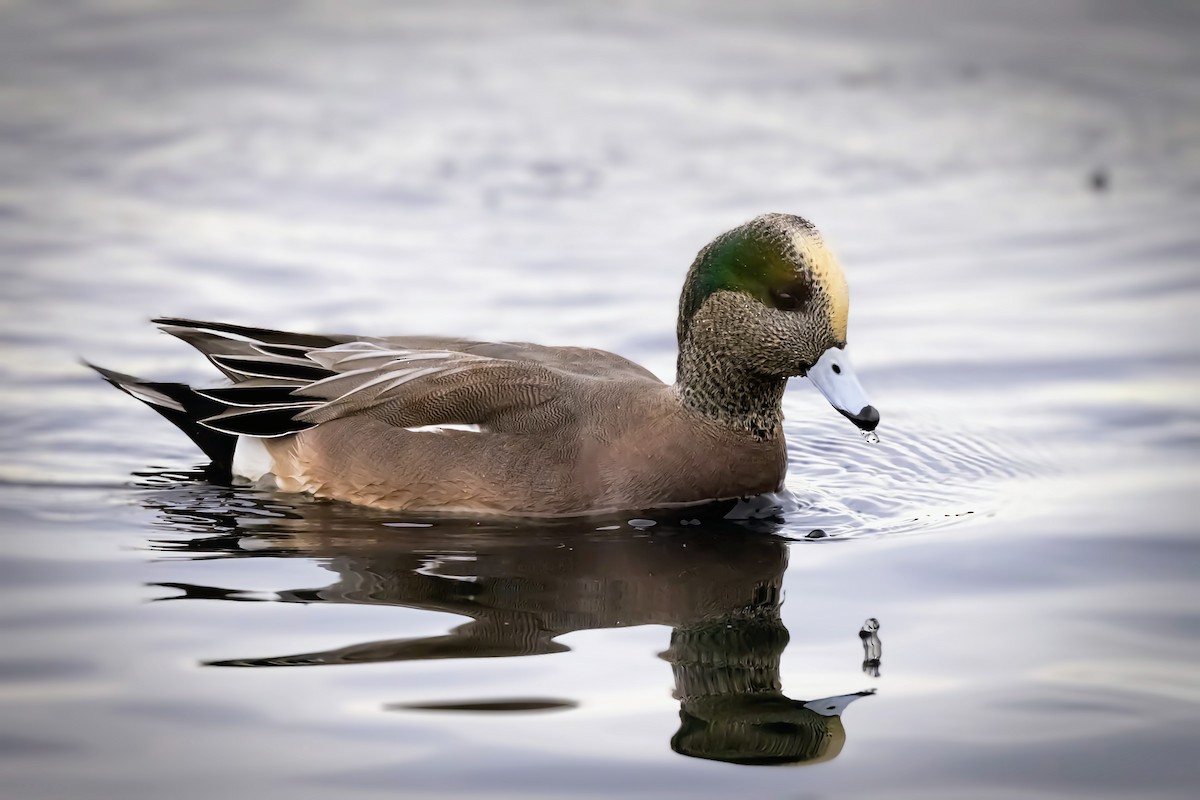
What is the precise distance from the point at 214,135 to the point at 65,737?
776 cm

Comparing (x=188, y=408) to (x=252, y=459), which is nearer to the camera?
(x=252, y=459)

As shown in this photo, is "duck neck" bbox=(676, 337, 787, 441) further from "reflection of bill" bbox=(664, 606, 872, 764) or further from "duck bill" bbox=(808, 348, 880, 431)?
"reflection of bill" bbox=(664, 606, 872, 764)

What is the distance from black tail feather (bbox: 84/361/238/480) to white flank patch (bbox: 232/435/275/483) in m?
0.04

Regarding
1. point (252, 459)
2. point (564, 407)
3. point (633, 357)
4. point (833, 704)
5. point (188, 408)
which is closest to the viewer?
point (833, 704)

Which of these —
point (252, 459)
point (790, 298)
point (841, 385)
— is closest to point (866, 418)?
point (841, 385)

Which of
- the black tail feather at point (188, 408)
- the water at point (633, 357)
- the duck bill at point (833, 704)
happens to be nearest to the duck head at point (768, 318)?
the water at point (633, 357)

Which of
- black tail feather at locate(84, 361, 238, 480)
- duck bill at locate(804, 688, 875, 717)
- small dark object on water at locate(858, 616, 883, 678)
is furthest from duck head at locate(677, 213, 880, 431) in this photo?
black tail feather at locate(84, 361, 238, 480)

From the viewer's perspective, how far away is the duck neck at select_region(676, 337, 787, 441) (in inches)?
240

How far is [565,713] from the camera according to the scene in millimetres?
4145

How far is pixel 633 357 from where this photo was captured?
7.94 metres

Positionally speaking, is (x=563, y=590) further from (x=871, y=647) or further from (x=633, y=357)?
(x=633, y=357)

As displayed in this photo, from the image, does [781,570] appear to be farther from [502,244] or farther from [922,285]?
[502,244]

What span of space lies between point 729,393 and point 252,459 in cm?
196

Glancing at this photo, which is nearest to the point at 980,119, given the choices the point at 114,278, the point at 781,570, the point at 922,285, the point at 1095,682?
the point at 922,285
